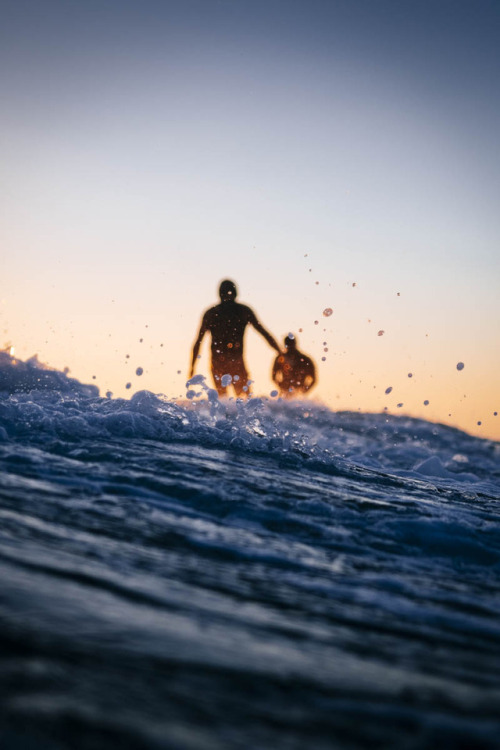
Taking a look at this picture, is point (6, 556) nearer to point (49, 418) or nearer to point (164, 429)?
point (49, 418)

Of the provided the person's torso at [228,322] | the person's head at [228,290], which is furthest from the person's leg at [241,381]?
the person's head at [228,290]

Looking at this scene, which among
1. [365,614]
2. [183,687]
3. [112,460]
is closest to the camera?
[183,687]

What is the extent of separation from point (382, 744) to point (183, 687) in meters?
0.41

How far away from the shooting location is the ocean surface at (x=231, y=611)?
110cm

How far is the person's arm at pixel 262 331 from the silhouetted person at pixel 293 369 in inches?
74.5

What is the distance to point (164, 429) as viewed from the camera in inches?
241

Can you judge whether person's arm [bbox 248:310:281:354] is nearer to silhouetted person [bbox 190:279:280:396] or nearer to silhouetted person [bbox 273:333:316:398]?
silhouetted person [bbox 190:279:280:396]

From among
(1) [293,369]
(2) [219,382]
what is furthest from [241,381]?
(1) [293,369]

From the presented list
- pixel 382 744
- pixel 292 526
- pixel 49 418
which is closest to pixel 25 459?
pixel 49 418

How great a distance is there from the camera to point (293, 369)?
11.0m

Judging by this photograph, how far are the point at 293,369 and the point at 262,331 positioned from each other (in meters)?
2.20

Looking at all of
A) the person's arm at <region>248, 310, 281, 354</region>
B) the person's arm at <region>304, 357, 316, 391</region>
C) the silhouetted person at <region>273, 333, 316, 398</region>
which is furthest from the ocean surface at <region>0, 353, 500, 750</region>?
the person's arm at <region>304, 357, 316, 391</region>

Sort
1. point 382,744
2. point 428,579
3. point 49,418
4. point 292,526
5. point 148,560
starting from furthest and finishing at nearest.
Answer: point 49,418 → point 292,526 → point 428,579 → point 148,560 → point 382,744

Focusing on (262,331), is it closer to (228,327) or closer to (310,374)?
(228,327)
